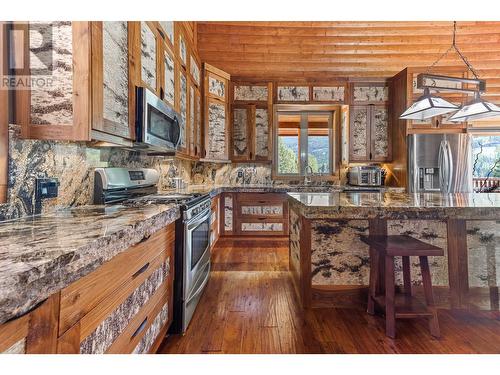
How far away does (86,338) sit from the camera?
34.4 inches

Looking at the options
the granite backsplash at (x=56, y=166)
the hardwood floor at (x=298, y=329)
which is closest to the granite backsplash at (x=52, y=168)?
the granite backsplash at (x=56, y=166)

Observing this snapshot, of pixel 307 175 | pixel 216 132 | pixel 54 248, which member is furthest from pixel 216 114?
pixel 54 248

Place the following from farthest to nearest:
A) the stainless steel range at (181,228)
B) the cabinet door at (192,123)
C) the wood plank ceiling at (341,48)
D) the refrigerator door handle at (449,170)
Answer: the wood plank ceiling at (341,48)
the refrigerator door handle at (449,170)
the cabinet door at (192,123)
the stainless steel range at (181,228)

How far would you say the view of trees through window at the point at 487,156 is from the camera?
17.6 feet

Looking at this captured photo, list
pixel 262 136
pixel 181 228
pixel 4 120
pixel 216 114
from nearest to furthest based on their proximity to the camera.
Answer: pixel 4 120, pixel 181 228, pixel 216 114, pixel 262 136

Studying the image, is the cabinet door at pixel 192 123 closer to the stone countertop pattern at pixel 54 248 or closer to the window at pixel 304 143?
the window at pixel 304 143

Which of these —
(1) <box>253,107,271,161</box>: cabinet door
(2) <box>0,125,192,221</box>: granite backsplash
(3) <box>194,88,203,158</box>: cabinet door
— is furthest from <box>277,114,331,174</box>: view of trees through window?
(2) <box>0,125,192,221</box>: granite backsplash

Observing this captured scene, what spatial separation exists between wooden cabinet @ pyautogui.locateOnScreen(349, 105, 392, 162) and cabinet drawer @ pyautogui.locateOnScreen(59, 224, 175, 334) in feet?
13.2

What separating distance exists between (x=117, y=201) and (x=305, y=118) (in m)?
3.90

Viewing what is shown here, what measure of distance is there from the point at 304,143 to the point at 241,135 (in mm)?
1182

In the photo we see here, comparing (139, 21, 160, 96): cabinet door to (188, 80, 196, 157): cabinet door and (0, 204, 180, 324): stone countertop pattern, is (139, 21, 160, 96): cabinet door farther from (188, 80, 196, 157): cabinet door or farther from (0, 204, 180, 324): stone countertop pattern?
(188, 80, 196, 157): cabinet door

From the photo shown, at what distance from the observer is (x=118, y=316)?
1.08 metres

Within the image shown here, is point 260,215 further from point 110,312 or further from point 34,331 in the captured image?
point 34,331

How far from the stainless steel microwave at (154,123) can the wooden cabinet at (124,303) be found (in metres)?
0.65
